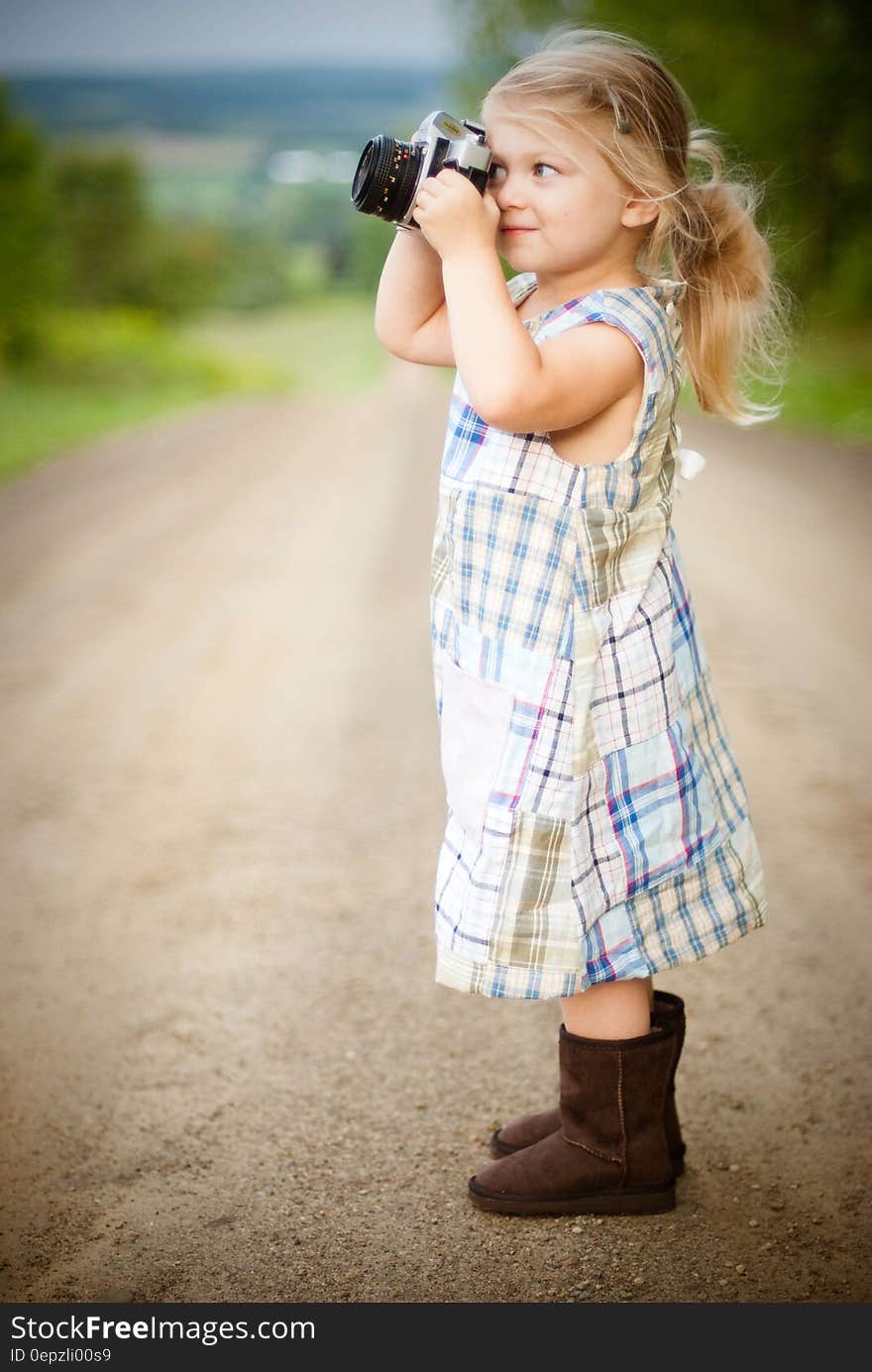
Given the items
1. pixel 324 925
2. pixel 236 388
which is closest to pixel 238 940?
pixel 324 925

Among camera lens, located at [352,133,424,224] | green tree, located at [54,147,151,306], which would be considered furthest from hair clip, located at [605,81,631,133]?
green tree, located at [54,147,151,306]

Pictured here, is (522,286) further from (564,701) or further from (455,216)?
(564,701)

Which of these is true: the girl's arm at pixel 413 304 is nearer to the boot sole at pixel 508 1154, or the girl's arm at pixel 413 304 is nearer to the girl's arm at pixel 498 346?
the girl's arm at pixel 498 346

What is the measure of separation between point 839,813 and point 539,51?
2.26 meters

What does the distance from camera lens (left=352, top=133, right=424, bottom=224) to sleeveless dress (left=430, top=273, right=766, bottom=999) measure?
0.77 ft

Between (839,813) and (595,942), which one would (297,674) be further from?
(595,942)

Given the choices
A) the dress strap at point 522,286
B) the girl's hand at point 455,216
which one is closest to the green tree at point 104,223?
the dress strap at point 522,286

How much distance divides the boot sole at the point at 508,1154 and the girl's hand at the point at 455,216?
1337mm

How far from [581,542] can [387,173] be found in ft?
1.73

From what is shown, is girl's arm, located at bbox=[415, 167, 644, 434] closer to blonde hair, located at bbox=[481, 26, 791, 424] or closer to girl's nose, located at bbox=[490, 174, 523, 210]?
girl's nose, located at bbox=[490, 174, 523, 210]

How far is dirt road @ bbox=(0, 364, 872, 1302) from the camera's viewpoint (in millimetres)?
1708

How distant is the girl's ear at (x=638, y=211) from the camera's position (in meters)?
1.55

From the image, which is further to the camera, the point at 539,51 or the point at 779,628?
the point at 779,628

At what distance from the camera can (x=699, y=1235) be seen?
5.66ft
